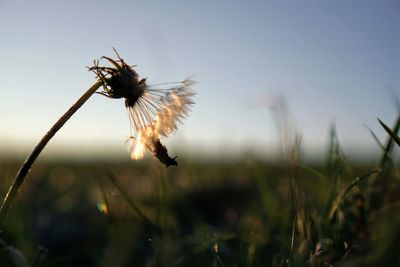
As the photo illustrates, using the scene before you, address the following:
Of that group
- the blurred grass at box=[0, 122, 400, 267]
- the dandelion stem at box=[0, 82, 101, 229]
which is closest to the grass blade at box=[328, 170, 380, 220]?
the blurred grass at box=[0, 122, 400, 267]

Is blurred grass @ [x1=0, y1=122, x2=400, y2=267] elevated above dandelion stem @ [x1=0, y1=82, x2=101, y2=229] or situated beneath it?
situated beneath

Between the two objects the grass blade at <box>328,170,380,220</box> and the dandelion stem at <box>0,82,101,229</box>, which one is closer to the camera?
the dandelion stem at <box>0,82,101,229</box>

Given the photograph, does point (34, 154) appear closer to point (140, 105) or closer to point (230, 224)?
point (140, 105)

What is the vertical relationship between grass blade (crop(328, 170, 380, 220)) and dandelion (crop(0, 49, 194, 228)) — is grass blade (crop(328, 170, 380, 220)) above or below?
below

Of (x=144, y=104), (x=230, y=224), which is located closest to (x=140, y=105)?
(x=144, y=104)

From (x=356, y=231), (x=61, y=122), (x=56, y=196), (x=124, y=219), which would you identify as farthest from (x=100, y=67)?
(x=56, y=196)

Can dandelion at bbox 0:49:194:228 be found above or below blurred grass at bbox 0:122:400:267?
above

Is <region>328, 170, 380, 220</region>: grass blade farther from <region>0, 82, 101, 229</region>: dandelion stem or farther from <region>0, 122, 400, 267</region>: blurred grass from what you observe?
<region>0, 82, 101, 229</region>: dandelion stem
